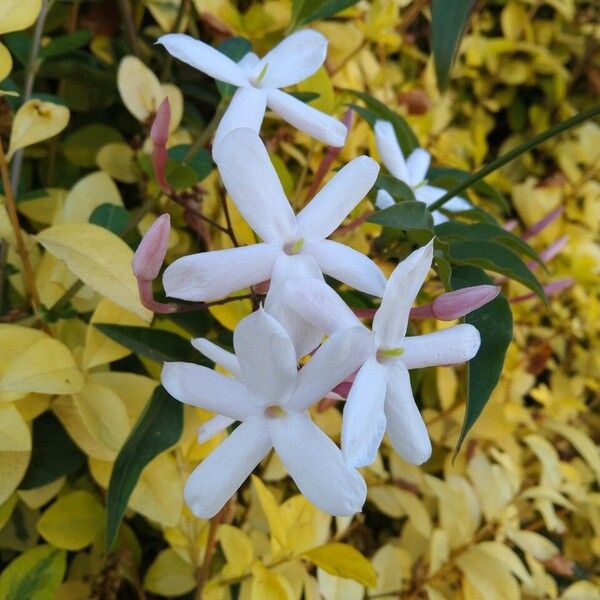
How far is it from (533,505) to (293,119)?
0.69 m

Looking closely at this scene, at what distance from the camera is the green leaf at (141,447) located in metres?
0.45

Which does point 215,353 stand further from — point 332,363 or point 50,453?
point 50,453

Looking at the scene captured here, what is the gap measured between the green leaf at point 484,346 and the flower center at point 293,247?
13cm

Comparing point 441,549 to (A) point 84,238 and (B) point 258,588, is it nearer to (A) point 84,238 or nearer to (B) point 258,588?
(B) point 258,588

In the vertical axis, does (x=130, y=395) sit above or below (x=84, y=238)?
below

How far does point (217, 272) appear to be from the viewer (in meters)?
0.35

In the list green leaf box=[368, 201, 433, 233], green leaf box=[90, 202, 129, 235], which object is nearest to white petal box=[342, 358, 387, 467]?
green leaf box=[368, 201, 433, 233]

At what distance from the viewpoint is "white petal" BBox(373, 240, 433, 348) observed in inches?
13.8

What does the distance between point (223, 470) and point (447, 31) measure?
27 cm

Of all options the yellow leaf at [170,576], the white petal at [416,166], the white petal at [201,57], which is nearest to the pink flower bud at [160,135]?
the white petal at [201,57]

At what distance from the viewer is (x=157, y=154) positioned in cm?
45

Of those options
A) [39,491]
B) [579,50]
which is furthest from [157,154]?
[579,50]

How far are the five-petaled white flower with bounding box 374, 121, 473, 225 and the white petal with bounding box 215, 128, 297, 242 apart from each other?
19cm

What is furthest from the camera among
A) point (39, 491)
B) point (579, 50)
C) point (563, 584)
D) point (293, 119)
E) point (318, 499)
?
point (579, 50)
